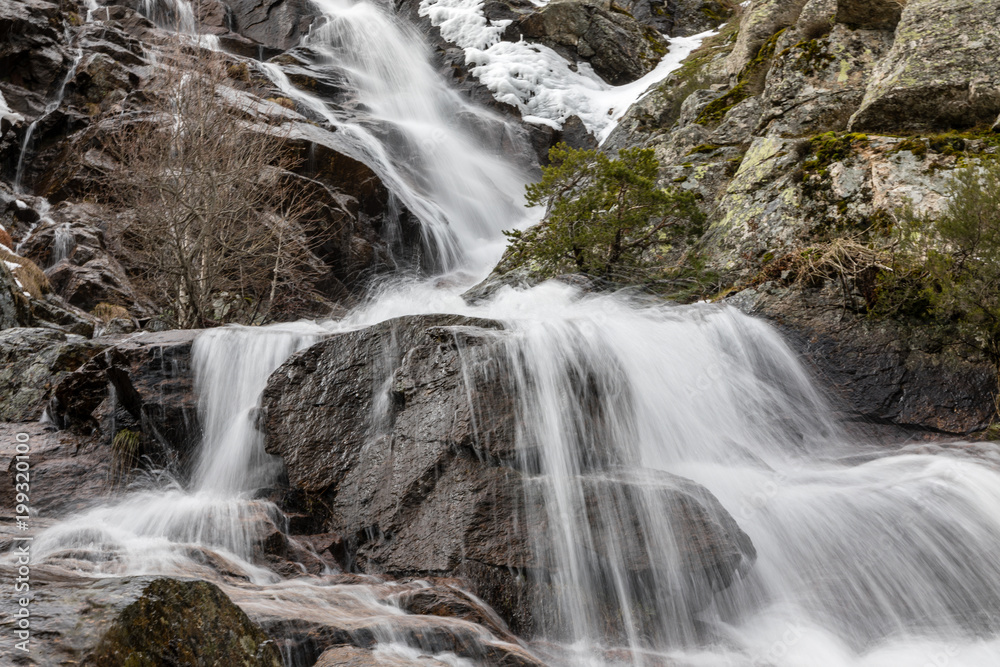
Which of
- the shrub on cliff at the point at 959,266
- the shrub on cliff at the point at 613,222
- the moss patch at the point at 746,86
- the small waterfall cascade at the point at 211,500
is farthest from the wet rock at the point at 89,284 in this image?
the shrub on cliff at the point at 959,266

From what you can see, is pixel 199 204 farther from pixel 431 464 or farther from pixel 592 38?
pixel 592 38

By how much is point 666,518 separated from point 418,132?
14.5 meters

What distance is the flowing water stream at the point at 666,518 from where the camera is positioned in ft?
12.3

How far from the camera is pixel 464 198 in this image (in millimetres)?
14945

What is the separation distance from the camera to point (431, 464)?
15.5 feet

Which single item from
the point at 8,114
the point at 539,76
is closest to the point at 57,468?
the point at 8,114

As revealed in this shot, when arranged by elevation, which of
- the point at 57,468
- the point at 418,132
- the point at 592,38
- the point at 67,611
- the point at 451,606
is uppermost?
the point at 592,38

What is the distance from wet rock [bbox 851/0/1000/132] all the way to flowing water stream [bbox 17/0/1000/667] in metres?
3.12

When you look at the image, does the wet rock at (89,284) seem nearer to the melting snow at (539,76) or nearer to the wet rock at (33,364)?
the wet rock at (33,364)

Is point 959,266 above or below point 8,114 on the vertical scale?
below

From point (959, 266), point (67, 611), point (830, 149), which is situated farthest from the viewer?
point (830, 149)

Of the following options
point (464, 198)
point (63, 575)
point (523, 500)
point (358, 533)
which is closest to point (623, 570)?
point (523, 500)

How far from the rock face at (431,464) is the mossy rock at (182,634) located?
5.63 feet

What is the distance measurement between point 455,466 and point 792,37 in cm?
880
